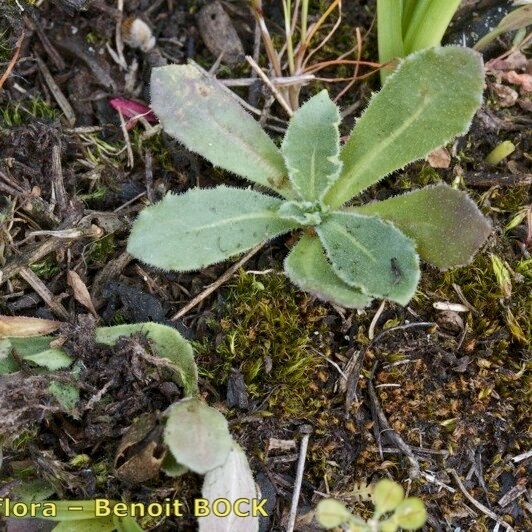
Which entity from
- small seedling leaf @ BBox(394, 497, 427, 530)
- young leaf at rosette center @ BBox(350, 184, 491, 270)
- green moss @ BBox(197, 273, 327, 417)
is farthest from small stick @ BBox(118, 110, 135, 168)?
small seedling leaf @ BBox(394, 497, 427, 530)

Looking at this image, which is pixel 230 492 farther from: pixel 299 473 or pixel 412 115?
pixel 412 115

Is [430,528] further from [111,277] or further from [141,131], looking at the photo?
[141,131]

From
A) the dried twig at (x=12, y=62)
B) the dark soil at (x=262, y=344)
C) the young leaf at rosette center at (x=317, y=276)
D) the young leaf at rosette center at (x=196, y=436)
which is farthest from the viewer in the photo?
the dried twig at (x=12, y=62)

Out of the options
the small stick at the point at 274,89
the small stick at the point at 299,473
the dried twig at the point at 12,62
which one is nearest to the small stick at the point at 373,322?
the small stick at the point at 299,473

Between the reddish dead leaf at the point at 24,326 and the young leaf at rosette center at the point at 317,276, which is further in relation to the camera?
the reddish dead leaf at the point at 24,326

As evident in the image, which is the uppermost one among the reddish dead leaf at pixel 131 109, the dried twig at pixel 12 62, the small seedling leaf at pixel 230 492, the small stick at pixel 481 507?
the dried twig at pixel 12 62

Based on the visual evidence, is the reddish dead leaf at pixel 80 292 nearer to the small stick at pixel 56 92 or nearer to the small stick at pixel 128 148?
the small stick at pixel 128 148
